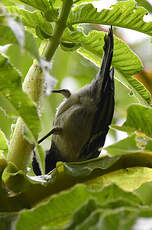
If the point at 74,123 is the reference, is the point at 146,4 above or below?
above

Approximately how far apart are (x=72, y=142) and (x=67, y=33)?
0.41 metres

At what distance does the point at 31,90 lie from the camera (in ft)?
2.86

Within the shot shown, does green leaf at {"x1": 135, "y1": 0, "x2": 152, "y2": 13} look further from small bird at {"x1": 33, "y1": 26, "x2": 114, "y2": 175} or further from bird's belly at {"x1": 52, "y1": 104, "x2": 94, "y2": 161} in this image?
bird's belly at {"x1": 52, "y1": 104, "x2": 94, "y2": 161}

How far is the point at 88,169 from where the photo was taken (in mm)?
768

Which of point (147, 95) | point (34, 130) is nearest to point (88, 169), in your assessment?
point (34, 130)

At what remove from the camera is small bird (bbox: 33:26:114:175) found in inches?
43.6

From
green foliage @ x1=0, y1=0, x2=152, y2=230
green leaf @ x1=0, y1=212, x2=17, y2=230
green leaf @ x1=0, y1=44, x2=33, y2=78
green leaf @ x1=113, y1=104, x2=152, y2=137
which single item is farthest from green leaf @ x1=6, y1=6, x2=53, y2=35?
green leaf @ x1=0, y1=44, x2=33, y2=78

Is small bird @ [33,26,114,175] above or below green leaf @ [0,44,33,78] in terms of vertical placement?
Result: below

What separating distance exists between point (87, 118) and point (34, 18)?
0.35 m

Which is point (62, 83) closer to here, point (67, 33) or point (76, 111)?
point (76, 111)

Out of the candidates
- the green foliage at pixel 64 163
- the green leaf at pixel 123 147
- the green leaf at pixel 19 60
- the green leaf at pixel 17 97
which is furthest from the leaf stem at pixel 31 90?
the green leaf at pixel 19 60

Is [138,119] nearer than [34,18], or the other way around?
[138,119]

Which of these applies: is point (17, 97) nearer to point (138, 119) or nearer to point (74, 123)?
point (138, 119)

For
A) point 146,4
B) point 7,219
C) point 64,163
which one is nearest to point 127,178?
point 64,163
